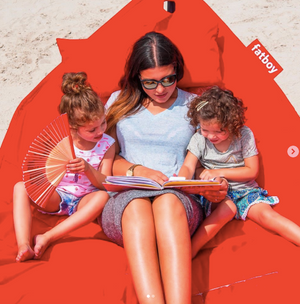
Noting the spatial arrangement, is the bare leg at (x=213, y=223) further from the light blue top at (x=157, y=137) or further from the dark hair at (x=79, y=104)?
the dark hair at (x=79, y=104)

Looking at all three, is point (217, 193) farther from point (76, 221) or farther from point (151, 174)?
point (76, 221)

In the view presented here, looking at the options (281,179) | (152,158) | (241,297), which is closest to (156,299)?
(241,297)

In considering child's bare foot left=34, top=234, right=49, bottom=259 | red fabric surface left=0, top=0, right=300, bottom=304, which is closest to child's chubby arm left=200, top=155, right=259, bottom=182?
red fabric surface left=0, top=0, right=300, bottom=304

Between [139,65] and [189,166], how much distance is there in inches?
25.4

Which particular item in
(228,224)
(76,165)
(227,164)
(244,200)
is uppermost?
(76,165)

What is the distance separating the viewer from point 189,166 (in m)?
2.38

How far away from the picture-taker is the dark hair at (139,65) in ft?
7.73

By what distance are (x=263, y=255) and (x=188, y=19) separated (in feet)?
5.56

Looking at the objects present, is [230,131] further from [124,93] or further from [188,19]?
[188,19]

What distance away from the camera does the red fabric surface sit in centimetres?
195

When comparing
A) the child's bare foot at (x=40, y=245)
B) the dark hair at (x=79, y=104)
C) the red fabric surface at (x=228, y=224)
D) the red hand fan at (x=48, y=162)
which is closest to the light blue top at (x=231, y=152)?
the red fabric surface at (x=228, y=224)

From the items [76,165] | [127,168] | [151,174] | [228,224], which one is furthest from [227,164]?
[76,165]

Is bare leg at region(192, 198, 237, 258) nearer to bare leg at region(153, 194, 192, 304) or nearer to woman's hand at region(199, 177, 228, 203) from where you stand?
woman's hand at region(199, 177, 228, 203)

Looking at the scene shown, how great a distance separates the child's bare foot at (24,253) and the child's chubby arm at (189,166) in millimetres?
887
